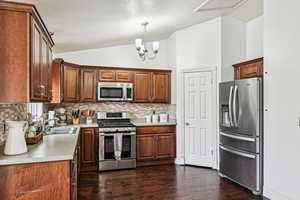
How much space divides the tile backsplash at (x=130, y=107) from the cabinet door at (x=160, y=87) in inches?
11.8

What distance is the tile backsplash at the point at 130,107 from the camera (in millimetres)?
4934

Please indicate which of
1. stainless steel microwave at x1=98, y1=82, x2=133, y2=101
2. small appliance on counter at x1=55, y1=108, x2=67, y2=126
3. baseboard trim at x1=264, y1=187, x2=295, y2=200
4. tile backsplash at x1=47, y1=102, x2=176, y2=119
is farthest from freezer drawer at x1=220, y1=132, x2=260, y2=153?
small appliance on counter at x1=55, y1=108, x2=67, y2=126

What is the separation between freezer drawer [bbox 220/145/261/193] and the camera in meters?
3.30

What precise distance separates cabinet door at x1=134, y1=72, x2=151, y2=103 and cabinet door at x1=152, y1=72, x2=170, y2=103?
0.40ft

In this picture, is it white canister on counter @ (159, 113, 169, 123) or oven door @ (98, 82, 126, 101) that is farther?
white canister on counter @ (159, 113, 169, 123)

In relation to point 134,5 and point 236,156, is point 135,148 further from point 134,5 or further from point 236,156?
point 134,5

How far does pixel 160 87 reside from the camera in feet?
17.4

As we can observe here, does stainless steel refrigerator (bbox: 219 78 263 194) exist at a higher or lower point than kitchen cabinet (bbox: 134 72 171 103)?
lower

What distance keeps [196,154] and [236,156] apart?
1.23 m

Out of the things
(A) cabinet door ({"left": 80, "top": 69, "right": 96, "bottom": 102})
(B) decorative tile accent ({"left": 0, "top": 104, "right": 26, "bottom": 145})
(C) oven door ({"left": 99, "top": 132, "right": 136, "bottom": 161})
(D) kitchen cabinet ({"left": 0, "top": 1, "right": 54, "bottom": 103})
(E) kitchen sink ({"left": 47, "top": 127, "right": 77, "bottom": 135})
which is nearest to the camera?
(D) kitchen cabinet ({"left": 0, "top": 1, "right": 54, "bottom": 103})

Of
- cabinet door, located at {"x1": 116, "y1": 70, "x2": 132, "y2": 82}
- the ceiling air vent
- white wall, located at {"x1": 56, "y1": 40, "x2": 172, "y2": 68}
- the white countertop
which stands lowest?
the white countertop

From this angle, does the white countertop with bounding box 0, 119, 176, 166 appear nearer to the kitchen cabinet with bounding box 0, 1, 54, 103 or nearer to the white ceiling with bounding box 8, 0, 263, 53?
the kitchen cabinet with bounding box 0, 1, 54, 103

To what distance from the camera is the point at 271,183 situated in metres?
3.13

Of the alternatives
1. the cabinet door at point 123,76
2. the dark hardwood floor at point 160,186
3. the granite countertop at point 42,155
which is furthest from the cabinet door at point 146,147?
the granite countertop at point 42,155
